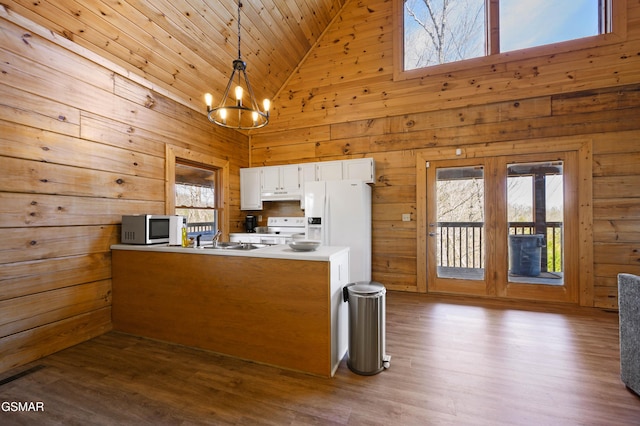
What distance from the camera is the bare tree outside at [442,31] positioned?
403 cm

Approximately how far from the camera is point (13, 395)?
1847mm

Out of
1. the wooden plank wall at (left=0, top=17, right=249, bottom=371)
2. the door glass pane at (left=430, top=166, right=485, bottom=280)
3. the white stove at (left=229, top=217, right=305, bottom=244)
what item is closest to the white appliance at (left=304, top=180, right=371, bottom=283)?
the white stove at (left=229, top=217, right=305, bottom=244)

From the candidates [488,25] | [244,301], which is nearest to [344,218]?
[244,301]

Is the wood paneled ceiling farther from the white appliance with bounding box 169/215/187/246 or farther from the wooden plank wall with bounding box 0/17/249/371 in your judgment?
the white appliance with bounding box 169/215/187/246

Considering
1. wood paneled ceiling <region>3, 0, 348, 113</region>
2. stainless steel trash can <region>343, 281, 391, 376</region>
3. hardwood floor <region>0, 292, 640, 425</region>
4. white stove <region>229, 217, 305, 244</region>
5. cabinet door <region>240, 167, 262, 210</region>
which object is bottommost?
hardwood floor <region>0, 292, 640, 425</region>

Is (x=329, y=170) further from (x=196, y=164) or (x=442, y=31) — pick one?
(x=442, y=31)

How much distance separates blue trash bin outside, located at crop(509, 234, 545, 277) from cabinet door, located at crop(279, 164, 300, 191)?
325 centimetres

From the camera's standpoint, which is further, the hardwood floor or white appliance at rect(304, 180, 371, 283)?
white appliance at rect(304, 180, 371, 283)

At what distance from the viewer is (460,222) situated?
4047mm

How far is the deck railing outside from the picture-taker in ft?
12.0

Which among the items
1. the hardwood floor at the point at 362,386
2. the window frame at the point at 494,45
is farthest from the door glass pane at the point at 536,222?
the window frame at the point at 494,45

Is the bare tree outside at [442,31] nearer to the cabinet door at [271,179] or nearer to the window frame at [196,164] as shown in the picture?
the cabinet door at [271,179]

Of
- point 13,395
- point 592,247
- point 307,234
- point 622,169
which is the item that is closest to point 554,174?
point 622,169

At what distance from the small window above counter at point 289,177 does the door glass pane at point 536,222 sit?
1995 mm
